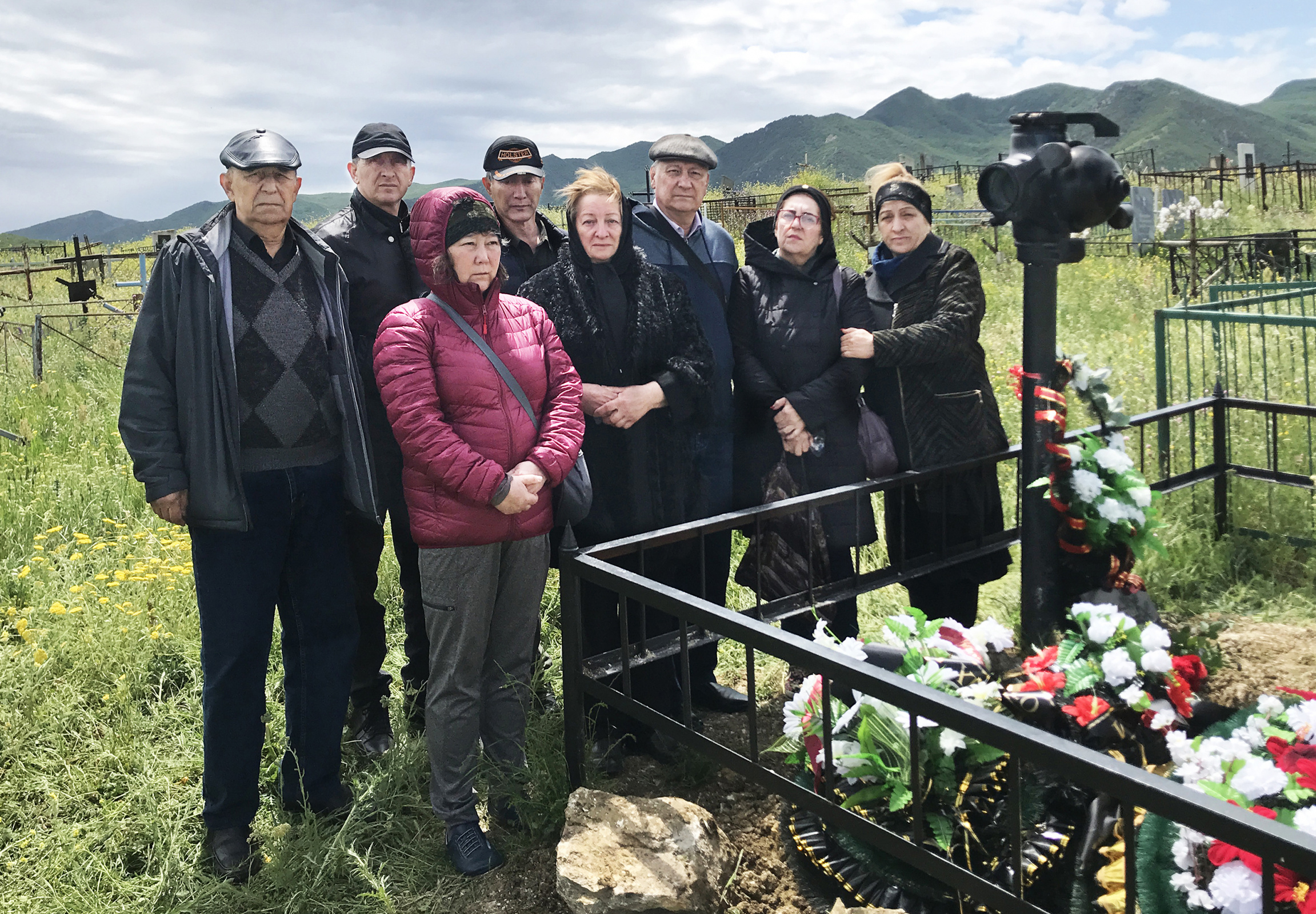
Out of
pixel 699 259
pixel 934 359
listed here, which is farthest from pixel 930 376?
pixel 699 259

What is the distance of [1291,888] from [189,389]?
2844mm

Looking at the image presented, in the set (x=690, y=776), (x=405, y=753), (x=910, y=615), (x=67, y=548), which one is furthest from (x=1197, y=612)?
(x=67, y=548)

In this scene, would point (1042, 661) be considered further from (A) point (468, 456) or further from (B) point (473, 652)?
(A) point (468, 456)

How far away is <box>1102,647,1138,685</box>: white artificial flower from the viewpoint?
2.96 meters

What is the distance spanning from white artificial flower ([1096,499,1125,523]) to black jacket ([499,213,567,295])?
2039mm

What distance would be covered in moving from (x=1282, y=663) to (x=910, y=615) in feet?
6.81

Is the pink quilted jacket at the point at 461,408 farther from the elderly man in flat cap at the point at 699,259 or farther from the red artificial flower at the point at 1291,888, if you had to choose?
the red artificial flower at the point at 1291,888

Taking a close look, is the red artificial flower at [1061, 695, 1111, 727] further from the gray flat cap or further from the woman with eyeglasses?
the gray flat cap

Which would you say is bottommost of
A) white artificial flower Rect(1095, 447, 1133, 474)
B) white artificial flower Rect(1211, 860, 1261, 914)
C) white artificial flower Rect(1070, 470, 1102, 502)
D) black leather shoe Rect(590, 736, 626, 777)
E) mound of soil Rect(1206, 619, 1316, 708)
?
mound of soil Rect(1206, 619, 1316, 708)

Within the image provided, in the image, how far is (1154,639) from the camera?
3029mm

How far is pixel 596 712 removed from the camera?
340cm

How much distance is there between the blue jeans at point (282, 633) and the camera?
9.70 ft

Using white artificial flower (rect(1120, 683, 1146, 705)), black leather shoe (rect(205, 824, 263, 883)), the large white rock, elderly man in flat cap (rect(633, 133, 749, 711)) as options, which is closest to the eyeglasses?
elderly man in flat cap (rect(633, 133, 749, 711))

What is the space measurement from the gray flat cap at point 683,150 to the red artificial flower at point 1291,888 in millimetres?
2701
